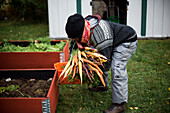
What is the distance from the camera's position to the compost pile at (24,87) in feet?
8.98

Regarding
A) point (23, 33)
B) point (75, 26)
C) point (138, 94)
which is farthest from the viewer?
point (23, 33)

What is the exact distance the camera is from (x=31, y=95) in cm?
271

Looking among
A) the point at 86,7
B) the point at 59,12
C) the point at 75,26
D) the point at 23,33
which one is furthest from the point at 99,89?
the point at 23,33

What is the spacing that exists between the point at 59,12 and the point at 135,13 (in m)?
2.85

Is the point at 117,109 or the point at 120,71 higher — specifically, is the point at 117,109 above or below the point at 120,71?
below

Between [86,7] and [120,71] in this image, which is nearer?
[120,71]

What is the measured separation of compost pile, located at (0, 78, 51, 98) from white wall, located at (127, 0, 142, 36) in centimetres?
526

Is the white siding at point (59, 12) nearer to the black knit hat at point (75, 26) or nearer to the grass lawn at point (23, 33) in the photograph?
the grass lawn at point (23, 33)

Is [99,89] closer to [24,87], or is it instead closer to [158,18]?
[24,87]

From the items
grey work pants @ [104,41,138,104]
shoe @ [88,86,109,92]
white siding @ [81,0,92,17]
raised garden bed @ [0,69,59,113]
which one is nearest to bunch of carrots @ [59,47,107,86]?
grey work pants @ [104,41,138,104]

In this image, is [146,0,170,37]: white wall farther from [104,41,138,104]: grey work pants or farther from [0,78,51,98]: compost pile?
[0,78,51,98]: compost pile

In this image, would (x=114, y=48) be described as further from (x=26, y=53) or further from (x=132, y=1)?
(x=132, y=1)

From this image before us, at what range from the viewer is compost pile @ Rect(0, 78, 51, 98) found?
274cm

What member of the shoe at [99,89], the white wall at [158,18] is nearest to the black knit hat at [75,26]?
the shoe at [99,89]
